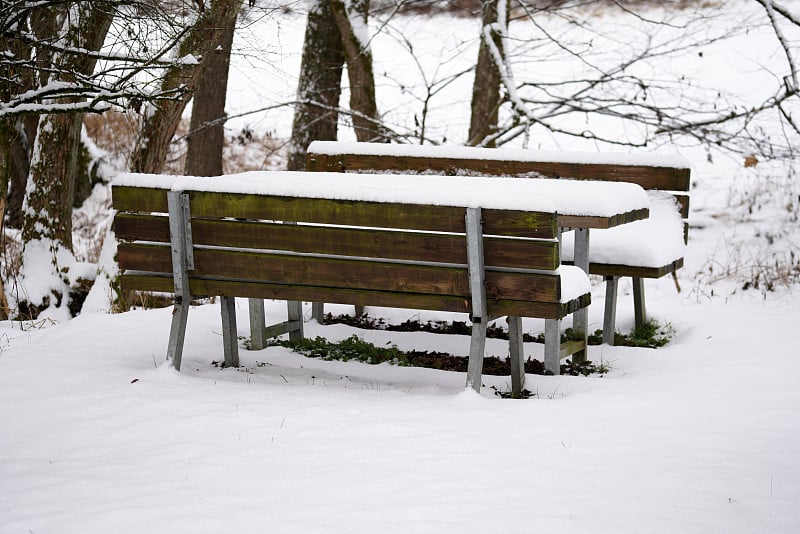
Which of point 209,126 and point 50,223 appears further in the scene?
point 209,126

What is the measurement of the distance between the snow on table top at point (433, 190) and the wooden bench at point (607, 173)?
53cm

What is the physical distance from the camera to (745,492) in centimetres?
292

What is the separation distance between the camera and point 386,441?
3.44m

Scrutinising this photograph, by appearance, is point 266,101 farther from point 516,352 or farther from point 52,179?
point 516,352

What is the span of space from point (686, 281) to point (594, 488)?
6.12 m

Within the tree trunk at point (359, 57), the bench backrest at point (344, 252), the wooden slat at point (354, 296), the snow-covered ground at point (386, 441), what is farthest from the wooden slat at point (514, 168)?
the tree trunk at point (359, 57)

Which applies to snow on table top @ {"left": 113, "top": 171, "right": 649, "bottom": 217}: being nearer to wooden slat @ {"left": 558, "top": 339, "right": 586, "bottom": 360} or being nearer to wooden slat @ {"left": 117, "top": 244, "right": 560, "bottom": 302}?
wooden slat @ {"left": 117, "top": 244, "right": 560, "bottom": 302}

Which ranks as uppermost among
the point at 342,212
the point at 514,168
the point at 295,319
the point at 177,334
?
the point at 514,168

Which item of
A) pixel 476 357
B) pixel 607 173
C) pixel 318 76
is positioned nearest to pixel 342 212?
pixel 476 357

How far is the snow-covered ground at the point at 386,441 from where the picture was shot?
2.79m

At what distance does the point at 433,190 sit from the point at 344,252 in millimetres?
518

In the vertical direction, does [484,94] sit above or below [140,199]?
above

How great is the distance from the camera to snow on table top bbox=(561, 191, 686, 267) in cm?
537

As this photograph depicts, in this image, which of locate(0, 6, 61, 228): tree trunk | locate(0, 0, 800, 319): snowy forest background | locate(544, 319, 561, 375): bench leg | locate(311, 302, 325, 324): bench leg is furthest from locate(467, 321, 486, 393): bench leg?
locate(0, 6, 61, 228): tree trunk
